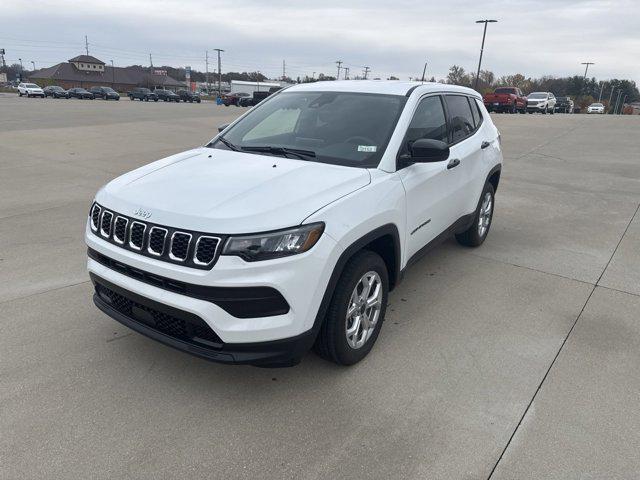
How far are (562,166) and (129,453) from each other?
12346 millimetres

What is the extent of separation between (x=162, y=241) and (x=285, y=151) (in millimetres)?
1289

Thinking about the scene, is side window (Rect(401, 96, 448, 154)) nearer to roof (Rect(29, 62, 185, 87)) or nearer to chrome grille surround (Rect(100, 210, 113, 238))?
chrome grille surround (Rect(100, 210, 113, 238))

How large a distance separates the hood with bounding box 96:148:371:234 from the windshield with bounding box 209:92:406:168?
0.23 m

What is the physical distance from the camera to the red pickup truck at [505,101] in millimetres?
33875

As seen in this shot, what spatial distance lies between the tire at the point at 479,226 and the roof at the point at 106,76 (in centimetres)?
9928

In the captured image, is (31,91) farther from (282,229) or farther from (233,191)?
(282,229)

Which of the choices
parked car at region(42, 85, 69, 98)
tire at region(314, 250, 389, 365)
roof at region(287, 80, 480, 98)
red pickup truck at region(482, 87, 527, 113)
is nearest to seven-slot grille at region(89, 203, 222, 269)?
tire at region(314, 250, 389, 365)

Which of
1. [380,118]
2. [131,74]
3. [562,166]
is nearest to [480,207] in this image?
[380,118]

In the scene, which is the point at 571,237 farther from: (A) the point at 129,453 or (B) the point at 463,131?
(A) the point at 129,453

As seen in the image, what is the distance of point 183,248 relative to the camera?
101 inches

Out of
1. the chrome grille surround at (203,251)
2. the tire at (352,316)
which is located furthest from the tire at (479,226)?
the chrome grille surround at (203,251)

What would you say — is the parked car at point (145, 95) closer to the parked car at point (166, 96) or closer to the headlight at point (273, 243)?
the parked car at point (166, 96)

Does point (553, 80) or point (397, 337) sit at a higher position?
point (553, 80)

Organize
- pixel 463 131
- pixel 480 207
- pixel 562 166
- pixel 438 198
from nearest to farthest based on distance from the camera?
pixel 438 198
pixel 463 131
pixel 480 207
pixel 562 166
